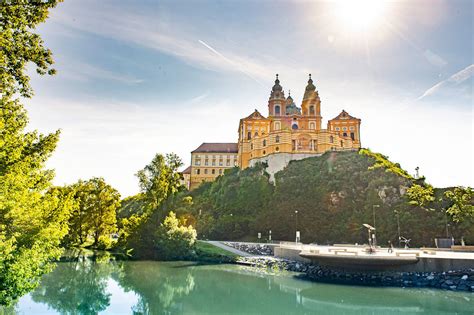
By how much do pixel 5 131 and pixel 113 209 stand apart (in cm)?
3568

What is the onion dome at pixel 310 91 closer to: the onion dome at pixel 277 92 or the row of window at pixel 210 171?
the onion dome at pixel 277 92

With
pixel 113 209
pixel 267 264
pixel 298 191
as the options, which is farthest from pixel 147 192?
pixel 298 191

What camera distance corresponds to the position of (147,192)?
45594mm

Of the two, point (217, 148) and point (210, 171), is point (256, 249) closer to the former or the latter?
point (210, 171)

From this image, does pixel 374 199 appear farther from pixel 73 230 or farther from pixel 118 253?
pixel 73 230

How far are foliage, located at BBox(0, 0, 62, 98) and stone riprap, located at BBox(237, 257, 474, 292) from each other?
2603cm

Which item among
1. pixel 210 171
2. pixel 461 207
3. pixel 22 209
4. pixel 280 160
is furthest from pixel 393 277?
pixel 210 171

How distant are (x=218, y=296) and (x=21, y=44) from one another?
19.4m

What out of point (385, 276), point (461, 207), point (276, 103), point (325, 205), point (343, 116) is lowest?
point (385, 276)

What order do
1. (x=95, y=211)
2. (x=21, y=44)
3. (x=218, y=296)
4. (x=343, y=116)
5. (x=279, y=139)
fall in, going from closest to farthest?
(x=21, y=44) → (x=218, y=296) → (x=95, y=211) → (x=279, y=139) → (x=343, y=116)

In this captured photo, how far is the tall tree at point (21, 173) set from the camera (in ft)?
37.2

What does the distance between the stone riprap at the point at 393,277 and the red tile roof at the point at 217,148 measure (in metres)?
59.8

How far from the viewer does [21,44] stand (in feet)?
37.5

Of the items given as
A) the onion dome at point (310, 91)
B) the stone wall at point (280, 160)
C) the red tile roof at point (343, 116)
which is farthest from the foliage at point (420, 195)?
the onion dome at point (310, 91)
